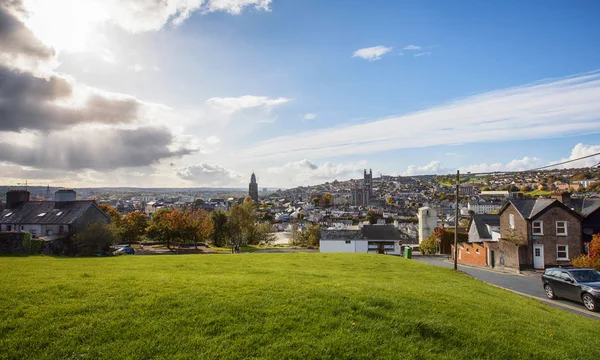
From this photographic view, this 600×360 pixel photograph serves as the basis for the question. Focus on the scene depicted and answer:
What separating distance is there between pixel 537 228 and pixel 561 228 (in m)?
2.17

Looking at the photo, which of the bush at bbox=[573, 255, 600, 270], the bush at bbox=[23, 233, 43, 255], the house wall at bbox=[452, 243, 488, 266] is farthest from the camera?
the house wall at bbox=[452, 243, 488, 266]

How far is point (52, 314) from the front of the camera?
7.55 meters

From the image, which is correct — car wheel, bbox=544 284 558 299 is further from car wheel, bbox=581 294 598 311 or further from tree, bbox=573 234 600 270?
tree, bbox=573 234 600 270

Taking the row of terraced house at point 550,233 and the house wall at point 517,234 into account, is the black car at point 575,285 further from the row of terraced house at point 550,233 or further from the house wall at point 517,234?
the row of terraced house at point 550,233

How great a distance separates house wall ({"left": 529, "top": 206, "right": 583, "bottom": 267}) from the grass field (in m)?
28.0

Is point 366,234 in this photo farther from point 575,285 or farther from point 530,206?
point 575,285

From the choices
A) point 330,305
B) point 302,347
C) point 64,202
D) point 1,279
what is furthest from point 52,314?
point 64,202

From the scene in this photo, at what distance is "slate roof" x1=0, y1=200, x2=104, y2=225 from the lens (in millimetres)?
42656

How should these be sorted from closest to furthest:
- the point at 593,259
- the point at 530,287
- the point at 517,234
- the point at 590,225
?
1. the point at 530,287
2. the point at 593,259
3. the point at 590,225
4. the point at 517,234

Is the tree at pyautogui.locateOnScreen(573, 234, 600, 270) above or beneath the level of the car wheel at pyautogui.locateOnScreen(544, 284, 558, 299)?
above

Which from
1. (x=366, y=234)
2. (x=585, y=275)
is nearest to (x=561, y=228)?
(x=585, y=275)

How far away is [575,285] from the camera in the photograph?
58.0 feet

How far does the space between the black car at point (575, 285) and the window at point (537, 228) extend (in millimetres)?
17172

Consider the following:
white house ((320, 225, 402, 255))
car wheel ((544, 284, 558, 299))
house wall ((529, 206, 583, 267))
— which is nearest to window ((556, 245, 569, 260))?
house wall ((529, 206, 583, 267))
